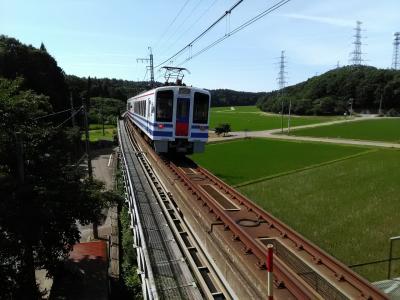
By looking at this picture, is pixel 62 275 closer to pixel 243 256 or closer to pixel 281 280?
pixel 243 256

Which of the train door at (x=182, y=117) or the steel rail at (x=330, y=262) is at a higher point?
the train door at (x=182, y=117)

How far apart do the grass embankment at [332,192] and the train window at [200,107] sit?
5.66 meters

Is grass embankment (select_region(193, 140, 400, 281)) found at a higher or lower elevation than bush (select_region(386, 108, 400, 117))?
lower

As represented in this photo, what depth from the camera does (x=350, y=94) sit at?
133 metres

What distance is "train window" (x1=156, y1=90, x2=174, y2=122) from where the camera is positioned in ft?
60.7

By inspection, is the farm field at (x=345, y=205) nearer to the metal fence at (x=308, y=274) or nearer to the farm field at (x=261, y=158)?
the farm field at (x=261, y=158)

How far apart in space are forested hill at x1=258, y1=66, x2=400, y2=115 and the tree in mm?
112666

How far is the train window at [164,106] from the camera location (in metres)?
18.5

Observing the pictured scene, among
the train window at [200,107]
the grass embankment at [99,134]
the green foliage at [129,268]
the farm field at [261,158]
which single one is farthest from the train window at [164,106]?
the grass embankment at [99,134]

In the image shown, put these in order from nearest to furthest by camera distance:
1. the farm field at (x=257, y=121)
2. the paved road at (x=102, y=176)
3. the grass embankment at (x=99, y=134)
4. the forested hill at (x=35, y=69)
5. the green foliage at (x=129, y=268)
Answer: the green foliage at (x=129, y=268)
the paved road at (x=102, y=176)
the forested hill at (x=35, y=69)
the grass embankment at (x=99, y=134)
the farm field at (x=257, y=121)

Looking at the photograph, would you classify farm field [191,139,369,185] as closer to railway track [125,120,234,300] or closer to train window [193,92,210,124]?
train window [193,92,210,124]

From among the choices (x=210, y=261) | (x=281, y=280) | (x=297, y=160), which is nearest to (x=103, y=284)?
(x=210, y=261)

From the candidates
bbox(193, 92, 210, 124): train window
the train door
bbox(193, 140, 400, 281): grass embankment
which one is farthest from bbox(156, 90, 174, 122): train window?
bbox(193, 140, 400, 281): grass embankment

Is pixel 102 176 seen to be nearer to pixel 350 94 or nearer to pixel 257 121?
pixel 257 121
